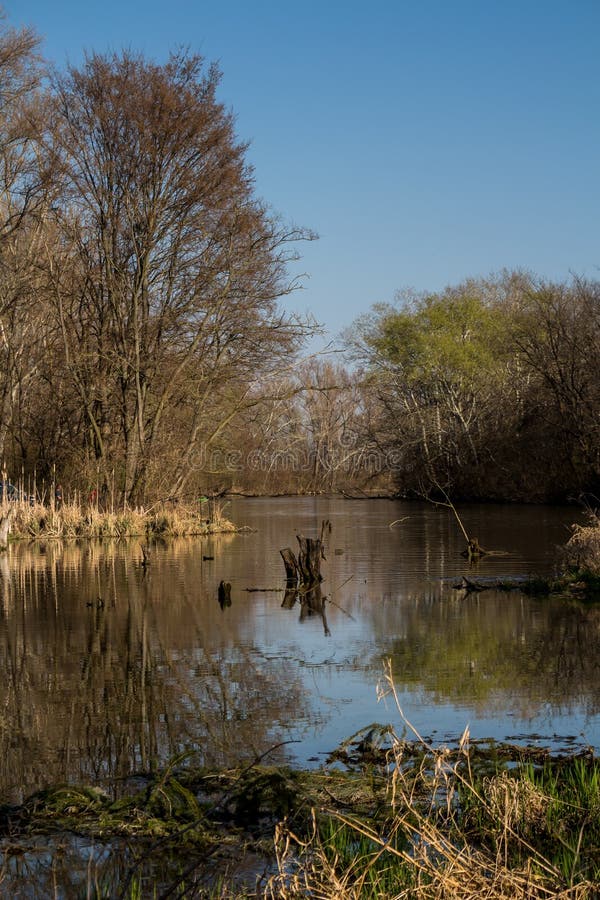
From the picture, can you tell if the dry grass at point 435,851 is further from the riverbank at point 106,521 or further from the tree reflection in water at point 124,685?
the riverbank at point 106,521

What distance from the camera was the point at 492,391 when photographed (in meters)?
58.7

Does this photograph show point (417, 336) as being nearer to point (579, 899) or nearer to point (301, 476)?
point (301, 476)

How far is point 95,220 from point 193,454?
23.8 feet

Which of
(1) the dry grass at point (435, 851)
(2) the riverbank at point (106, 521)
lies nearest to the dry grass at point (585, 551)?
(1) the dry grass at point (435, 851)

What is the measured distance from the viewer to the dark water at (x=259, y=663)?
830 centimetres

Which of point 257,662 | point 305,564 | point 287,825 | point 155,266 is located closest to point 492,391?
point 155,266

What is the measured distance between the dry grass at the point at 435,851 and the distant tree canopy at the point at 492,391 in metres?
42.5

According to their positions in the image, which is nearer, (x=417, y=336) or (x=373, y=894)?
(x=373, y=894)

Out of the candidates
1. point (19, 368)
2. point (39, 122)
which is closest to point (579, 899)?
point (39, 122)

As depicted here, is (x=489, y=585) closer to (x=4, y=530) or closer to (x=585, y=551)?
(x=585, y=551)

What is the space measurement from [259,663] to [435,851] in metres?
6.54

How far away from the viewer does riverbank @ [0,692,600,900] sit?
5.15 meters

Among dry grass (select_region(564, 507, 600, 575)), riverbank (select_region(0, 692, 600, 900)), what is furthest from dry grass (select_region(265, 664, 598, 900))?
dry grass (select_region(564, 507, 600, 575))

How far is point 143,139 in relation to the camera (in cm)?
3031
